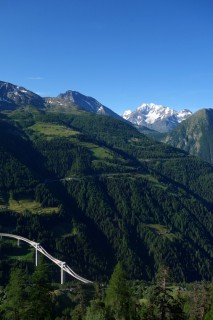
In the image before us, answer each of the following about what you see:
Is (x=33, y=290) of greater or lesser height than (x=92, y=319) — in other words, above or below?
above

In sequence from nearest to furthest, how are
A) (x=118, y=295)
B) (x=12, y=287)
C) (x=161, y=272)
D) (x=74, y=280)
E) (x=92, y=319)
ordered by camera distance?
1. (x=161, y=272)
2. (x=12, y=287)
3. (x=92, y=319)
4. (x=118, y=295)
5. (x=74, y=280)

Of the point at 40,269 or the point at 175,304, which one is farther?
the point at 175,304

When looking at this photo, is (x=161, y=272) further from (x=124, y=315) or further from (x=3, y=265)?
(x=3, y=265)

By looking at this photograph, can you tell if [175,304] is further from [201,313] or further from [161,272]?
[201,313]

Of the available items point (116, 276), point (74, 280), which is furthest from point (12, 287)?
point (74, 280)

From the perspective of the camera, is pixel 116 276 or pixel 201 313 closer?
pixel 116 276

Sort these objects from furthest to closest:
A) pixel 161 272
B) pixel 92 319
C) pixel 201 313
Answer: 1. pixel 201 313
2. pixel 92 319
3. pixel 161 272

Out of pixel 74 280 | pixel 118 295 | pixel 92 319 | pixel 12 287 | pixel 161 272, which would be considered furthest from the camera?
pixel 74 280

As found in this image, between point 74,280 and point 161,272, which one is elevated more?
point 161,272

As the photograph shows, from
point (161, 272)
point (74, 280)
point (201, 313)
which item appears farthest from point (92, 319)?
point (74, 280)
